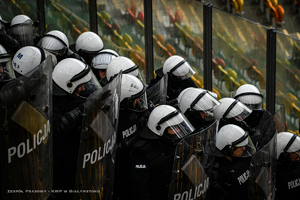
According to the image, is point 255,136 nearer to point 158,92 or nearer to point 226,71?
point 158,92

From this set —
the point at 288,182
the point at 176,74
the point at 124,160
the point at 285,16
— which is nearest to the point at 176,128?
the point at 124,160

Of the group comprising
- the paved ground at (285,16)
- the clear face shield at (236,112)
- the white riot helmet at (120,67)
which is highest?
the white riot helmet at (120,67)

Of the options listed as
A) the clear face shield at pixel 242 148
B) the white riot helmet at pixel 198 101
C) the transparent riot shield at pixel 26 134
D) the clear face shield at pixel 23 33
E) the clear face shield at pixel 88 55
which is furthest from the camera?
the clear face shield at pixel 88 55

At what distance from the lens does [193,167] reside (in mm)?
3211

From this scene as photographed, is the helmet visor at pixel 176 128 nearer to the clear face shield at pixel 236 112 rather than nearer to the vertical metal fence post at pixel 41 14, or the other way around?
the clear face shield at pixel 236 112

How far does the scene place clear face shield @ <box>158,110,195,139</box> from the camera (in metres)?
3.65

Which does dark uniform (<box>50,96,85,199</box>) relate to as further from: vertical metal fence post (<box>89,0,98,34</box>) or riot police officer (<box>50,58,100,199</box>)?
vertical metal fence post (<box>89,0,98,34</box>)

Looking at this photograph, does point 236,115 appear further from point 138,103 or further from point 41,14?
point 41,14

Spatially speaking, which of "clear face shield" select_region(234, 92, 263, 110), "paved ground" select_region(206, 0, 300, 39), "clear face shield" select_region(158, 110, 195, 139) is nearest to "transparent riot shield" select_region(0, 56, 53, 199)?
"clear face shield" select_region(158, 110, 195, 139)

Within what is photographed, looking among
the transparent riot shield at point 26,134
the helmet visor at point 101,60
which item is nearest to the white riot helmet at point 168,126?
the transparent riot shield at point 26,134

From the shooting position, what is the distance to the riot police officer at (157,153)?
3555 mm

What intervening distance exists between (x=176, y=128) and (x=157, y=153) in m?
0.26

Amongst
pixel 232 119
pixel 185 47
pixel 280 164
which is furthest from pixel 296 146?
pixel 185 47

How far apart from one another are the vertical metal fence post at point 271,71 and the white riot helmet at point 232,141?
8.79 feet
